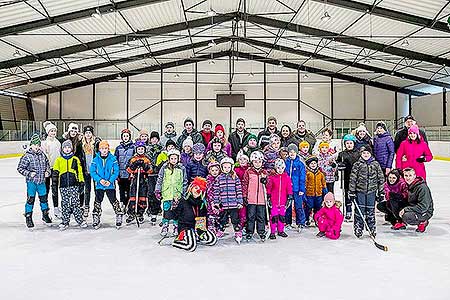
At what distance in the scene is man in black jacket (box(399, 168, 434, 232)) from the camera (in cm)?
530

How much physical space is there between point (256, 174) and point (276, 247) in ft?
2.78

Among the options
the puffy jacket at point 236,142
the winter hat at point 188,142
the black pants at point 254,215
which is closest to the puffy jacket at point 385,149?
Result: the puffy jacket at point 236,142

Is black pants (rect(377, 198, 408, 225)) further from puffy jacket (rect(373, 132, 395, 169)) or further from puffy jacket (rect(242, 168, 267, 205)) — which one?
puffy jacket (rect(242, 168, 267, 205))

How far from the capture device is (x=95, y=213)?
5695 mm

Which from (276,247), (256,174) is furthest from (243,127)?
(276,247)

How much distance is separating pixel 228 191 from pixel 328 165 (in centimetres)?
184

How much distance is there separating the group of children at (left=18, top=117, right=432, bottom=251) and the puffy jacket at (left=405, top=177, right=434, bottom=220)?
0.17m

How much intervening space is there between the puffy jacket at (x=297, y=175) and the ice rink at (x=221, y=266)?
22.6 inches

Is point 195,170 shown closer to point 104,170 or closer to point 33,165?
point 104,170

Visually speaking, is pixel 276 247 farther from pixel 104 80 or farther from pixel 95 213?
pixel 104 80

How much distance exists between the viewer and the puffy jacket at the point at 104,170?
18.1 ft

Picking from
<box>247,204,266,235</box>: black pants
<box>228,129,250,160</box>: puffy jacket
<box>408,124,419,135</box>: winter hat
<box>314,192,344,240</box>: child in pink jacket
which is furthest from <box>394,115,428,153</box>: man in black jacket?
<box>247,204,266,235</box>: black pants

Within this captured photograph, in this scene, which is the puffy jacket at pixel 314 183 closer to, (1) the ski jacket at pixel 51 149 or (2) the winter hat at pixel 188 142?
(2) the winter hat at pixel 188 142

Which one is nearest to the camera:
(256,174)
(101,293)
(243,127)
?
(101,293)
